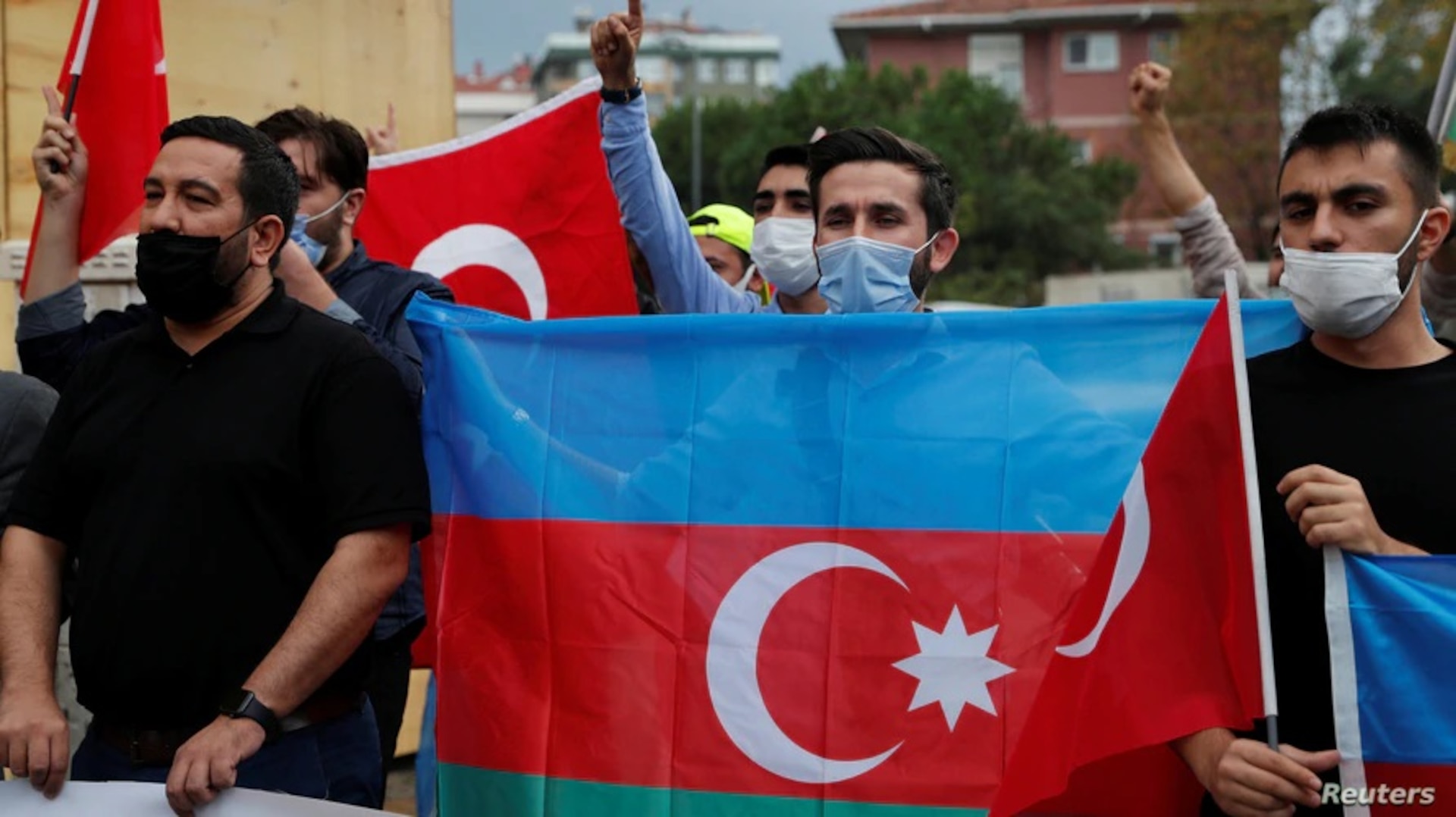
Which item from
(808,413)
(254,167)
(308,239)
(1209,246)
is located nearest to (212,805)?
(254,167)

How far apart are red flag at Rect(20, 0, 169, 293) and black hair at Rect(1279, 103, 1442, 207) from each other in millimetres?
2684

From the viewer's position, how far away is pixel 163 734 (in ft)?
10.3

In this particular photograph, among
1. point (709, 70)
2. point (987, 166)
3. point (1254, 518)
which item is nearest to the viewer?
point (1254, 518)

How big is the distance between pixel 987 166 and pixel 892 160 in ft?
135

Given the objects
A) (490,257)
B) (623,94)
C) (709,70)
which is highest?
(709,70)

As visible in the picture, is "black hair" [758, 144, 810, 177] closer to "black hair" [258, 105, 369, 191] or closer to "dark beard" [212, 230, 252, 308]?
"black hair" [258, 105, 369, 191]

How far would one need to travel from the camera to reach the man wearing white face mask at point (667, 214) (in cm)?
427

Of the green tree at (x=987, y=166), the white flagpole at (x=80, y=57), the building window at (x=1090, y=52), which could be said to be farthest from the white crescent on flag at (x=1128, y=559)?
the building window at (x=1090, y=52)

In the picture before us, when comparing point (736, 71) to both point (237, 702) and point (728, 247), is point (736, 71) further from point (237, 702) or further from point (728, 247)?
point (237, 702)

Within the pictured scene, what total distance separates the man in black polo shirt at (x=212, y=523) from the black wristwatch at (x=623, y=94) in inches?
48.3

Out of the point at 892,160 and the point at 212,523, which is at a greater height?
the point at 892,160

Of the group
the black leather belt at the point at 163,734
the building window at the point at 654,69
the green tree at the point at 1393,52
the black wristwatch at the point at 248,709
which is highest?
the building window at the point at 654,69

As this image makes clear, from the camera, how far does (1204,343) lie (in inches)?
106

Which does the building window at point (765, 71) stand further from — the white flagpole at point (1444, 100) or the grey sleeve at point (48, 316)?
the grey sleeve at point (48, 316)
